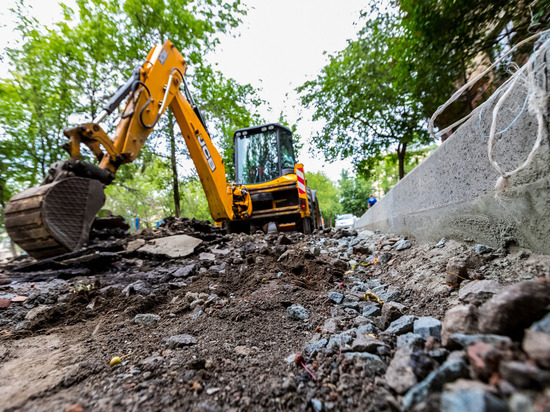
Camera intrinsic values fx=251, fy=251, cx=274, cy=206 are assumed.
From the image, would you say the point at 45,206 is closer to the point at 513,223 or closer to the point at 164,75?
the point at 164,75

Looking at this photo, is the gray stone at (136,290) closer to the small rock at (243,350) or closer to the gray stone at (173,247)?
the gray stone at (173,247)

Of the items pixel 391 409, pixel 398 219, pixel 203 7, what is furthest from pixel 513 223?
pixel 203 7

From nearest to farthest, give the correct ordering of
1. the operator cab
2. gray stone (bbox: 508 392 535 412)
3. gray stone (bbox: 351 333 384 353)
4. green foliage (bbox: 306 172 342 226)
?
gray stone (bbox: 508 392 535 412), gray stone (bbox: 351 333 384 353), the operator cab, green foliage (bbox: 306 172 342 226)

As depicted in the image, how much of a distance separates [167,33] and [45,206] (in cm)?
1080

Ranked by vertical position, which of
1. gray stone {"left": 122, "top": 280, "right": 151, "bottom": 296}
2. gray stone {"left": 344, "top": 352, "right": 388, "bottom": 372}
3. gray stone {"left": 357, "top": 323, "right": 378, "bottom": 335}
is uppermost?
gray stone {"left": 122, "top": 280, "right": 151, "bottom": 296}

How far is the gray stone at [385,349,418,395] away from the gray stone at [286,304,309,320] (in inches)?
28.4

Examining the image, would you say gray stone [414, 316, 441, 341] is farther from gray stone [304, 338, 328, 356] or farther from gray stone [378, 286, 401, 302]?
gray stone [378, 286, 401, 302]

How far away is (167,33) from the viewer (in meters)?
11.1

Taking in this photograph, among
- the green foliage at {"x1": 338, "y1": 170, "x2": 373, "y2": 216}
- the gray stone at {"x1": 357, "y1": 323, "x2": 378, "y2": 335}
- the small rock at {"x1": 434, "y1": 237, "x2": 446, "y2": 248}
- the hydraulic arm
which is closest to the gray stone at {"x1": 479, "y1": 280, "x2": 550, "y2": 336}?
the gray stone at {"x1": 357, "y1": 323, "x2": 378, "y2": 335}

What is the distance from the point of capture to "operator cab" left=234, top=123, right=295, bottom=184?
6.97m

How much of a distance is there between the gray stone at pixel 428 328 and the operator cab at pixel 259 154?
5.89 metres

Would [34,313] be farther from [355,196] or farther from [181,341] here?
[355,196]

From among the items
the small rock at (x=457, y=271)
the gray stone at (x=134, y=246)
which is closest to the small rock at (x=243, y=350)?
the small rock at (x=457, y=271)

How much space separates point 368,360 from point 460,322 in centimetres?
38
